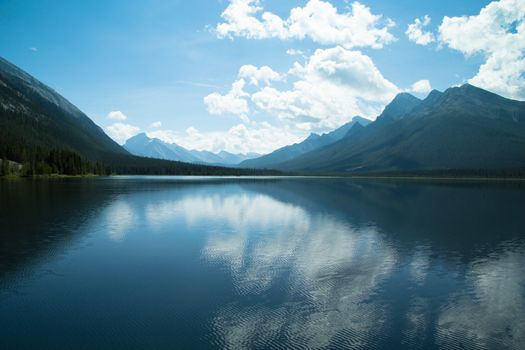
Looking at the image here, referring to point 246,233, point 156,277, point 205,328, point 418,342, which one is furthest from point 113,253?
point 418,342

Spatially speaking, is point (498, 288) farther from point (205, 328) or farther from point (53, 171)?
point (53, 171)

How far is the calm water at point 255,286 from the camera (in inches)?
687

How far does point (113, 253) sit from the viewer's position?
112 ft

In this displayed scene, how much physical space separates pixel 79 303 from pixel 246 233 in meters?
26.1

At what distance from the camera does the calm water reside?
17.5 meters

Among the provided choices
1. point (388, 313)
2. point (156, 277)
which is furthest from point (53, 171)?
point (388, 313)

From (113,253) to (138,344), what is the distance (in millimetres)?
19653

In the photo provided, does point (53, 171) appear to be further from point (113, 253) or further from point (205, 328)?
point (205, 328)

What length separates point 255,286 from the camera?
2489cm

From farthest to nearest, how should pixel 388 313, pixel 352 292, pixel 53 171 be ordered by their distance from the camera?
pixel 53 171, pixel 352 292, pixel 388 313

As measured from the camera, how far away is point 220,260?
3228 centimetres

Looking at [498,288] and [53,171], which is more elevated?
[53,171]

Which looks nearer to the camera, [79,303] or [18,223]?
[79,303]

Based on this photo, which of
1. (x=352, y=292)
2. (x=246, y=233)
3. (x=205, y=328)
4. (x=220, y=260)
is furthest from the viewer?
(x=246, y=233)
